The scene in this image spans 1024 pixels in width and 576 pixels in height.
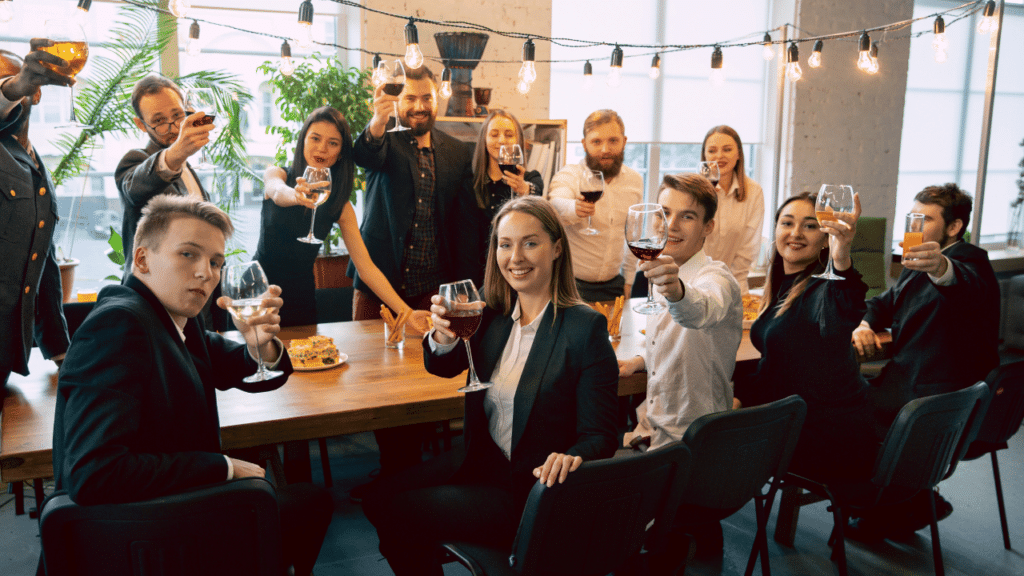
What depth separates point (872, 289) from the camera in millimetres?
5781

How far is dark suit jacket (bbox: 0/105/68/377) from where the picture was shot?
2.22 m

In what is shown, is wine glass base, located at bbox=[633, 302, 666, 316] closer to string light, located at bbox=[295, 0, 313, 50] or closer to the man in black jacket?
string light, located at bbox=[295, 0, 313, 50]

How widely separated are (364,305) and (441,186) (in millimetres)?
626

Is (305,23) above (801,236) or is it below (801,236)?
above

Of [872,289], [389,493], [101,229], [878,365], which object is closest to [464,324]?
[389,493]

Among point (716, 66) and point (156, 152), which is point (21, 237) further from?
point (716, 66)

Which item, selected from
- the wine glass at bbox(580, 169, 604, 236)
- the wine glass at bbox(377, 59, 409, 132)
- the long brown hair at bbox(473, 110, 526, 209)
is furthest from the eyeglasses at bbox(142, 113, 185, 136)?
the wine glass at bbox(580, 169, 604, 236)

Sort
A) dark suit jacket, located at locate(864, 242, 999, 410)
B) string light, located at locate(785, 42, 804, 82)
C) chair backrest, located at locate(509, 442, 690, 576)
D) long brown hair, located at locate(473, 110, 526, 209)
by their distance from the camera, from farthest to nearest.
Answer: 1. string light, located at locate(785, 42, 804, 82)
2. long brown hair, located at locate(473, 110, 526, 209)
3. dark suit jacket, located at locate(864, 242, 999, 410)
4. chair backrest, located at locate(509, 442, 690, 576)

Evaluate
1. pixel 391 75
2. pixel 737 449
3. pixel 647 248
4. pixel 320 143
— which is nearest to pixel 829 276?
pixel 737 449

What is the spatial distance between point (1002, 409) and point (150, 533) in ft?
8.28

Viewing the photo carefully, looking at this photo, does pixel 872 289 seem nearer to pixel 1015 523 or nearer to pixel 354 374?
pixel 1015 523

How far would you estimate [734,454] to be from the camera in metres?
1.80

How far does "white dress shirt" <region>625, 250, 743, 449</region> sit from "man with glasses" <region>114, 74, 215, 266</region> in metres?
1.50

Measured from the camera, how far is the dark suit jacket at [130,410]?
130 centimetres
